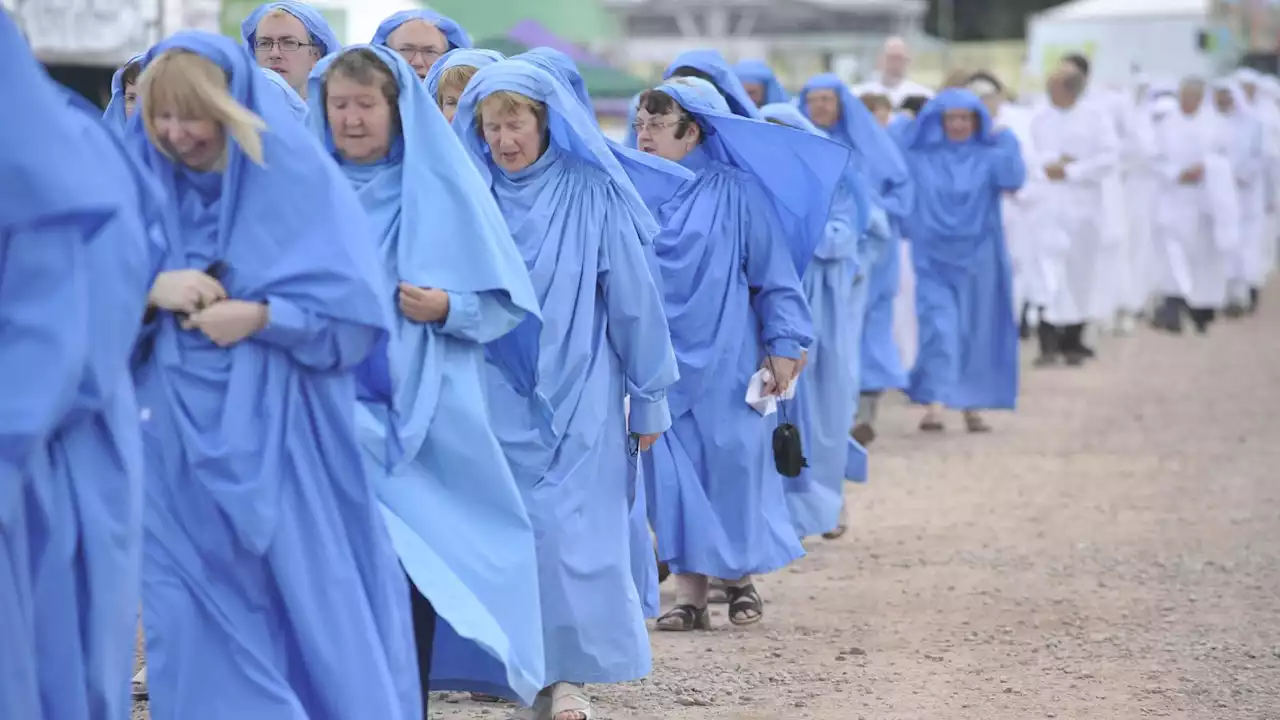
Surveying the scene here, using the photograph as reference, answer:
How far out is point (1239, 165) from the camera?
22719 mm

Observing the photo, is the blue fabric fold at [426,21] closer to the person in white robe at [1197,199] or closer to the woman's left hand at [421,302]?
the woman's left hand at [421,302]

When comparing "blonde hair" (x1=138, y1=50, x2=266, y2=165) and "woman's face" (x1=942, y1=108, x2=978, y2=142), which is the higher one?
"blonde hair" (x1=138, y1=50, x2=266, y2=165)

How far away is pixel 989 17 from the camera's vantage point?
167 feet

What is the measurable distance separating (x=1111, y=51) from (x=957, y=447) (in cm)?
1806

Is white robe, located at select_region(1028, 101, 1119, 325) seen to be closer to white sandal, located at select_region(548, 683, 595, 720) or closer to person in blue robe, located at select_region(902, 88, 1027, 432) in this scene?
person in blue robe, located at select_region(902, 88, 1027, 432)

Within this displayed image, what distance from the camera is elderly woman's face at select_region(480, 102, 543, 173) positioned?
6.02 m

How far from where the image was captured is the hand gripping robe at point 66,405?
4023 mm

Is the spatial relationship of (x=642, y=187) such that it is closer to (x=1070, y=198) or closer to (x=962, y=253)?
(x=962, y=253)

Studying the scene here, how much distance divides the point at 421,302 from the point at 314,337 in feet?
1.92

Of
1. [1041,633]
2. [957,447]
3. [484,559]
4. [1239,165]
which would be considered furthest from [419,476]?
[1239,165]

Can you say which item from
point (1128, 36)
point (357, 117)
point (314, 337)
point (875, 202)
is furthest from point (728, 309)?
point (1128, 36)

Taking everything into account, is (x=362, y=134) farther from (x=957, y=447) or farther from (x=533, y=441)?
(x=957, y=447)

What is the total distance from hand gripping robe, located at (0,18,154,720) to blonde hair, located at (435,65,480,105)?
259 centimetres

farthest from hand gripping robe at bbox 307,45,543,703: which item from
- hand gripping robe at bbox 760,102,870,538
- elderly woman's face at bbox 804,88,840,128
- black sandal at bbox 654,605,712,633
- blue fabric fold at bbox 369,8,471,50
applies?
elderly woman's face at bbox 804,88,840,128
